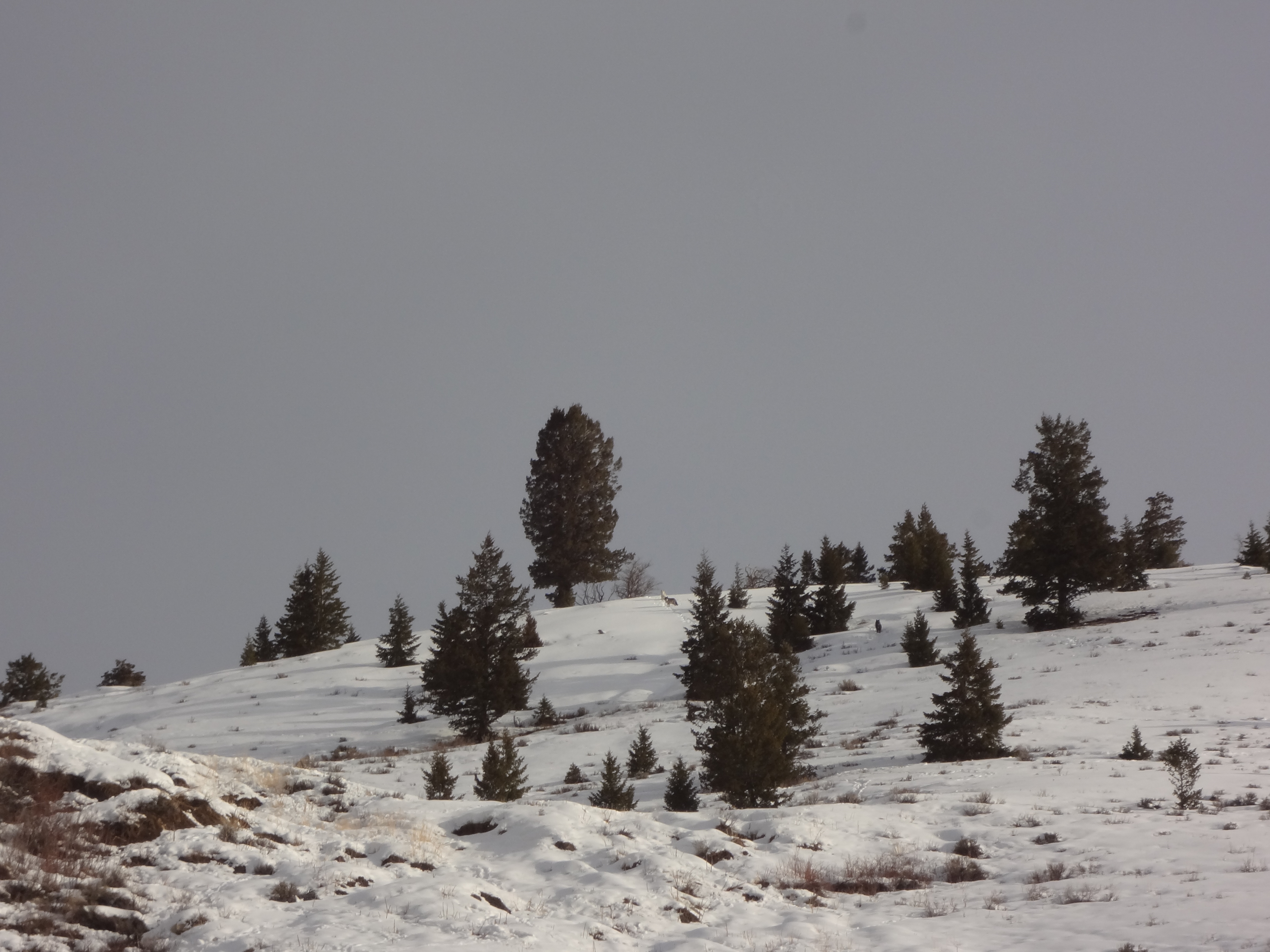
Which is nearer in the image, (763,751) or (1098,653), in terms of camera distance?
(763,751)

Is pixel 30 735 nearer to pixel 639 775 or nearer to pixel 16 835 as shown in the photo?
pixel 16 835

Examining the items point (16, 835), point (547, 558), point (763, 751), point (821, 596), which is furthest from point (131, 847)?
point (547, 558)

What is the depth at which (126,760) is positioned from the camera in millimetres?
11156

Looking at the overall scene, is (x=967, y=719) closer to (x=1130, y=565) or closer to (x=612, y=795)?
(x=612, y=795)

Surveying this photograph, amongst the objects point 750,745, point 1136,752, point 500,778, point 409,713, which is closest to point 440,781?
point 500,778

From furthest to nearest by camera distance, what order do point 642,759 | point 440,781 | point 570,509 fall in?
point 570,509, point 642,759, point 440,781

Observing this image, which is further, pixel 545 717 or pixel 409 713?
pixel 409 713

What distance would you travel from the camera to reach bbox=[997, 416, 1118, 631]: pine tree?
3809 cm

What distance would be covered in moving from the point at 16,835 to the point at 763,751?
→ 465 inches

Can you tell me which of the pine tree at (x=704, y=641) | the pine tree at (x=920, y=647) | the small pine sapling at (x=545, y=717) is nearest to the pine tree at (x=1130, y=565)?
the pine tree at (x=920, y=647)

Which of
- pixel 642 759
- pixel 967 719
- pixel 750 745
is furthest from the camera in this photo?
pixel 642 759

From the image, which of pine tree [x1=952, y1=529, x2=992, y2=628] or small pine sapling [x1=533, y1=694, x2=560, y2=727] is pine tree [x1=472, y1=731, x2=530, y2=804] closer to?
small pine sapling [x1=533, y1=694, x2=560, y2=727]

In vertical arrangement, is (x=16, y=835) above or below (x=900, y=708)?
above

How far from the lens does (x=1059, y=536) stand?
3856 centimetres
